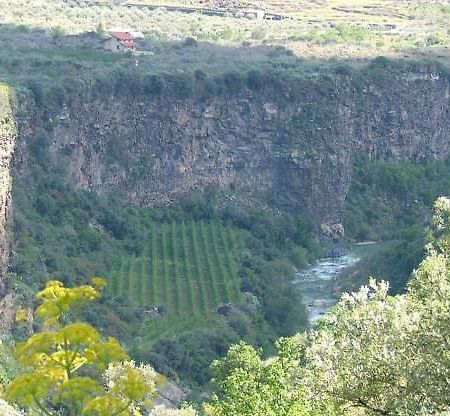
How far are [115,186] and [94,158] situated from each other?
245 cm

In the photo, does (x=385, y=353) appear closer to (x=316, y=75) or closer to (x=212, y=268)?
(x=212, y=268)

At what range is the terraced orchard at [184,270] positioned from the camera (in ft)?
180

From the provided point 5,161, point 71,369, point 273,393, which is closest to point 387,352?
point 273,393

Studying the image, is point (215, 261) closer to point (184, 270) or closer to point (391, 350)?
point (184, 270)

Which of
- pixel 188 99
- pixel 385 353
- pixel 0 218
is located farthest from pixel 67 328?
pixel 188 99

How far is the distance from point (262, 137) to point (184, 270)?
1564 cm

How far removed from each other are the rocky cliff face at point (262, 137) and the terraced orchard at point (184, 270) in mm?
3616

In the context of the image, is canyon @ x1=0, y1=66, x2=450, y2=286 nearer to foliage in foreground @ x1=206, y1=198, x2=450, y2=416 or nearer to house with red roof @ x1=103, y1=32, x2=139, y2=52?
house with red roof @ x1=103, y1=32, x2=139, y2=52

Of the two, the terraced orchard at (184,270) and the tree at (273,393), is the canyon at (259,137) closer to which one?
the terraced orchard at (184,270)

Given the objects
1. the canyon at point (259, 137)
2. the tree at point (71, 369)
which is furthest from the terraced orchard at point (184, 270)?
the tree at point (71, 369)

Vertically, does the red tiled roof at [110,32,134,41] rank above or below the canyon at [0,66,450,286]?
above

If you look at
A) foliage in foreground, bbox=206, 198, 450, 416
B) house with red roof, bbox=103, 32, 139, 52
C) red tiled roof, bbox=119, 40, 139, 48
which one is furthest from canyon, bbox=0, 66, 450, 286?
foliage in foreground, bbox=206, 198, 450, 416

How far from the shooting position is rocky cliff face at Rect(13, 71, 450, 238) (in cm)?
6588

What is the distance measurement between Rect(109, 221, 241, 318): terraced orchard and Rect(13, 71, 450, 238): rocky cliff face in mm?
3616
